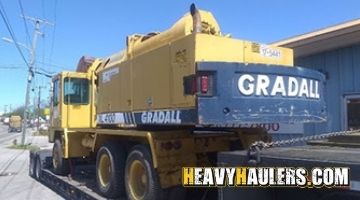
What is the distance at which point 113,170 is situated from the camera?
26.7 feet

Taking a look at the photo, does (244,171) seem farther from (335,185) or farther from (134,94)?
(134,94)

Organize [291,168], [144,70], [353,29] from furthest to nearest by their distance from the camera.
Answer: [353,29], [144,70], [291,168]

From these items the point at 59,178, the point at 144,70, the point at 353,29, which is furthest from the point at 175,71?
the point at 59,178

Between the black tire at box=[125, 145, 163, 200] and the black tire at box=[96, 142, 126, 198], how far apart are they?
47 centimetres

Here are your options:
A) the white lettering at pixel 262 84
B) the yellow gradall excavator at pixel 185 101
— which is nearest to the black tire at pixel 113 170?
the yellow gradall excavator at pixel 185 101

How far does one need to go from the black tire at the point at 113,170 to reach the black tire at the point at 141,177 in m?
0.47

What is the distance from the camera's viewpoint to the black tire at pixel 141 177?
6.74 metres

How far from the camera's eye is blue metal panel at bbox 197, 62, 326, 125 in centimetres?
572

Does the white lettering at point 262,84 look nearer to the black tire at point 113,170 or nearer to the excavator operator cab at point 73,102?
the black tire at point 113,170

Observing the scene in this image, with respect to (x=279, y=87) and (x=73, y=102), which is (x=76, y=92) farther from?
(x=279, y=87)

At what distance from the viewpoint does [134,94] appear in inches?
300

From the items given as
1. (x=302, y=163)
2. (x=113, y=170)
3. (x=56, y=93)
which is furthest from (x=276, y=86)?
(x=56, y=93)

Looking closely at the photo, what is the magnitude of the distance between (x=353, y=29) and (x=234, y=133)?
3725mm

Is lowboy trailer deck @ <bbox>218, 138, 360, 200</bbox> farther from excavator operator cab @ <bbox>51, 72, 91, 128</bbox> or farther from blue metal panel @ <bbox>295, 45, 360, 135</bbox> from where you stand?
excavator operator cab @ <bbox>51, 72, 91, 128</bbox>
